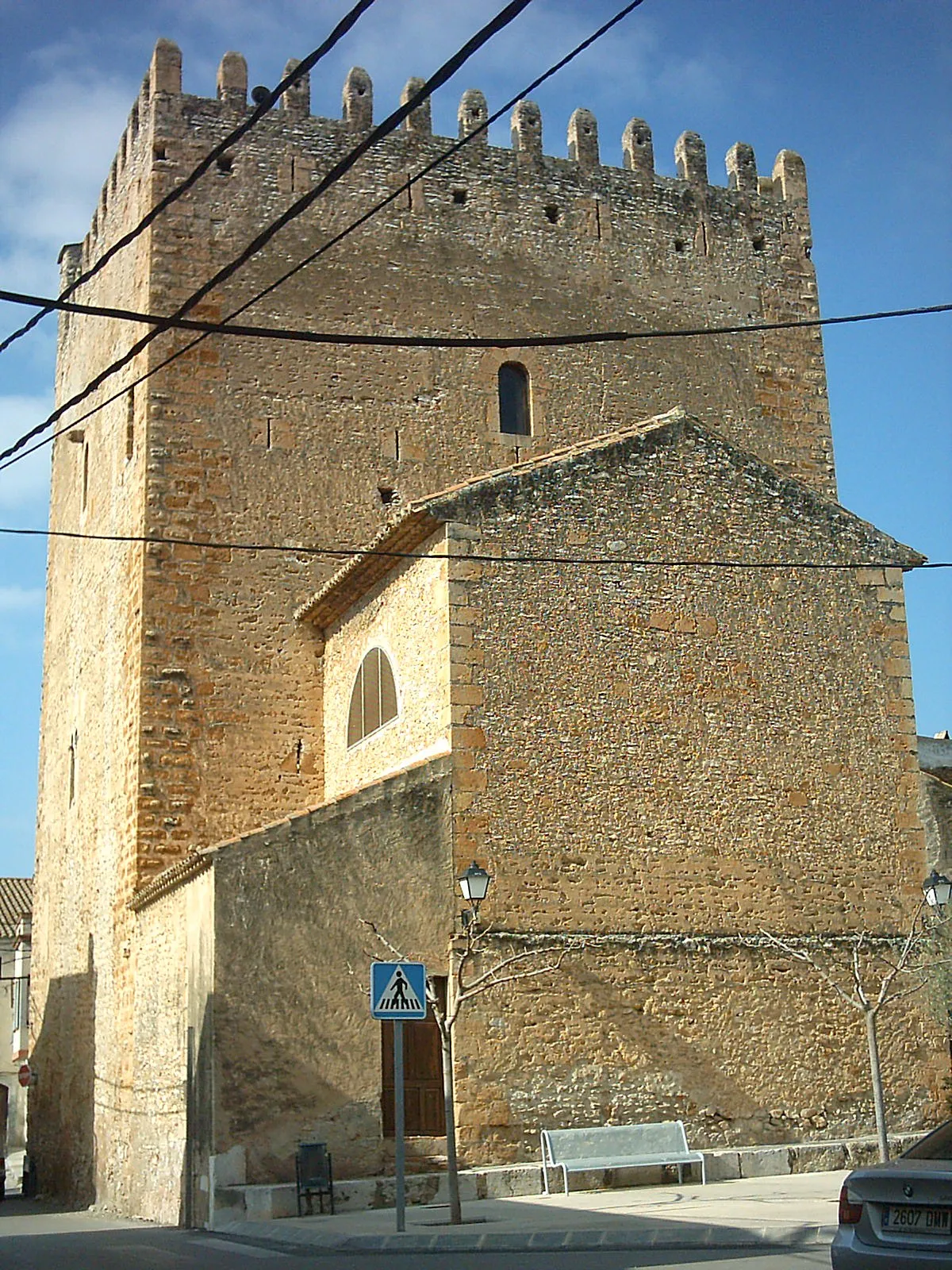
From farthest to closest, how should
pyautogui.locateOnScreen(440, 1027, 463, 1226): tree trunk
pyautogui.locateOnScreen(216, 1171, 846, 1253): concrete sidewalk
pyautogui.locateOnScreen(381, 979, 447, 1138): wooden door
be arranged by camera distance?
pyautogui.locateOnScreen(381, 979, 447, 1138): wooden door
pyautogui.locateOnScreen(440, 1027, 463, 1226): tree trunk
pyautogui.locateOnScreen(216, 1171, 846, 1253): concrete sidewalk

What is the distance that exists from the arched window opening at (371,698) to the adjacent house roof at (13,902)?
2540cm

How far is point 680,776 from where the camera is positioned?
16547 millimetres

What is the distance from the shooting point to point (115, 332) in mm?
22344

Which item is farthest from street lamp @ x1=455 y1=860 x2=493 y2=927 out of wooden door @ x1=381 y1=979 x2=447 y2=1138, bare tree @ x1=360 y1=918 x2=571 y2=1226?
wooden door @ x1=381 y1=979 x2=447 y2=1138

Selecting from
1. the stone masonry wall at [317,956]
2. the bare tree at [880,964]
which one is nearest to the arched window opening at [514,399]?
the stone masonry wall at [317,956]

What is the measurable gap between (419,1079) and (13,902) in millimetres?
31026

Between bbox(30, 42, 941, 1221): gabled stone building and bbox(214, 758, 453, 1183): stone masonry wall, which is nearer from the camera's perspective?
bbox(214, 758, 453, 1183): stone masonry wall

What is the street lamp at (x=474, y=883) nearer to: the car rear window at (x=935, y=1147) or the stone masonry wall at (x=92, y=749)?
the stone masonry wall at (x=92, y=749)

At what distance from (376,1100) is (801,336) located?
45.9 feet

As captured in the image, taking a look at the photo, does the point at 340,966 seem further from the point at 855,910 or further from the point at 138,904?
the point at 855,910

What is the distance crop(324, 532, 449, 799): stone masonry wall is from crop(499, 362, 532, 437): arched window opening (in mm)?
4485

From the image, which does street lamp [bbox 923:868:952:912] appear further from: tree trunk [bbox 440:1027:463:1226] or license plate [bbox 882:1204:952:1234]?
license plate [bbox 882:1204:952:1234]

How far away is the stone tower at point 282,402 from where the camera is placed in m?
18.8

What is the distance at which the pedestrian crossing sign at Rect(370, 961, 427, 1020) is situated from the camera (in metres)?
11.9
